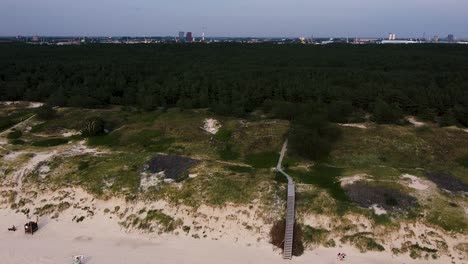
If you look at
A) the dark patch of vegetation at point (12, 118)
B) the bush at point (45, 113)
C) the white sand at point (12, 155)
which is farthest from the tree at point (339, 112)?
the dark patch of vegetation at point (12, 118)

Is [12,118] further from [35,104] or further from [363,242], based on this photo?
[363,242]

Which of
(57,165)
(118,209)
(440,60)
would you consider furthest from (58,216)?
(440,60)

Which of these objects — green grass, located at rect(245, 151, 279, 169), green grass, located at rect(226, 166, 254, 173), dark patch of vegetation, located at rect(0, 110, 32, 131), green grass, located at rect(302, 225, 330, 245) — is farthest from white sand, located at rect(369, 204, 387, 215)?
dark patch of vegetation, located at rect(0, 110, 32, 131)

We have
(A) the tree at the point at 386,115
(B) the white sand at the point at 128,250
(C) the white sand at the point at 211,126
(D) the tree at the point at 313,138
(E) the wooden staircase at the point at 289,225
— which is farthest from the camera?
(A) the tree at the point at 386,115

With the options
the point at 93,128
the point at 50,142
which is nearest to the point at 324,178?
the point at 93,128

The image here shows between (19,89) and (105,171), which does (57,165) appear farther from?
Answer: (19,89)

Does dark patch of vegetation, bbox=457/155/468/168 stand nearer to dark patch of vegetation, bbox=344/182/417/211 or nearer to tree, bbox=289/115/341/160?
tree, bbox=289/115/341/160

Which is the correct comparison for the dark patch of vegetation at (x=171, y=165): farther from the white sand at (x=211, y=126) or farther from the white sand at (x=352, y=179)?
the white sand at (x=352, y=179)
